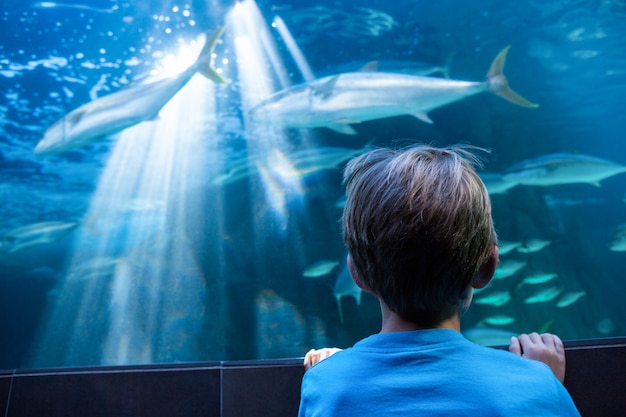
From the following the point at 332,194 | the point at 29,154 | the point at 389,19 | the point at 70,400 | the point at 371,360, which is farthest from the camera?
the point at 29,154

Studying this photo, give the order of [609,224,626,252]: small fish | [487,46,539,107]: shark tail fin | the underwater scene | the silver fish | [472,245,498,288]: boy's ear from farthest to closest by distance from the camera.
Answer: the underwater scene
[609,224,626,252]: small fish
the silver fish
[487,46,539,107]: shark tail fin
[472,245,498,288]: boy's ear

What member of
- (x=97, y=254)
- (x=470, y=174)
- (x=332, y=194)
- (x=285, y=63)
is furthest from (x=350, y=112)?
(x=97, y=254)

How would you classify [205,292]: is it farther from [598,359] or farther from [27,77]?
[598,359]

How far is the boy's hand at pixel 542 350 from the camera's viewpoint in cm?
105

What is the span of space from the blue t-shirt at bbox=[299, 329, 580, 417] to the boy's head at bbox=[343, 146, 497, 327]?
65 millimetres

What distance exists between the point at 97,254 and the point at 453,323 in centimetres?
976

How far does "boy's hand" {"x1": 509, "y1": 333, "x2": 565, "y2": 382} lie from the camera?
105 centimetres

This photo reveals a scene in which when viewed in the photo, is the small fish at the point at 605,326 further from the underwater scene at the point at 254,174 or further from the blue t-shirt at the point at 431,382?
the blue t-shirt at the point at 431,382

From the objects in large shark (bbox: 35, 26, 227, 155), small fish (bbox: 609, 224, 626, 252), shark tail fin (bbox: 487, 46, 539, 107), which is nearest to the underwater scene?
small fish (bbox: 609, 224, 626, 252)

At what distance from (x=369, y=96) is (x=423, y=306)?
4.21 meters

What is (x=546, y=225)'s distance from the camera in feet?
24.4

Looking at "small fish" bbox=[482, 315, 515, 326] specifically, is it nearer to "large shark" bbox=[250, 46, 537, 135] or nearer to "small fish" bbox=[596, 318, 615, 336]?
"small fish" bbox=[596, 318, 615, 336]

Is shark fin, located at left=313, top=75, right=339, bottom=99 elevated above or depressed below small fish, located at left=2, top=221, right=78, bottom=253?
above

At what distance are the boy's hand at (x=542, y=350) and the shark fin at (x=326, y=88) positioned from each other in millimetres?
3974
